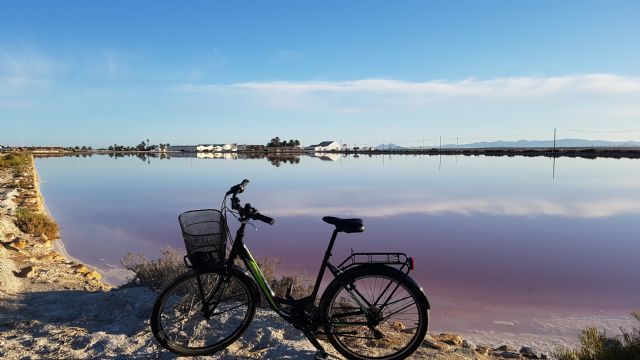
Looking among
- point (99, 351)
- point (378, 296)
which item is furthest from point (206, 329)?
point (378, 296)

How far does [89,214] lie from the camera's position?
16531mm

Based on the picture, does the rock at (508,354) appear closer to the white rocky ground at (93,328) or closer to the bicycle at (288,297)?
the white rocky ground at (93,328)

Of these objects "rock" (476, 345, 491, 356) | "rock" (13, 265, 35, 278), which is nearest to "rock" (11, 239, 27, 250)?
"rock" (13, 265, 35, 278)

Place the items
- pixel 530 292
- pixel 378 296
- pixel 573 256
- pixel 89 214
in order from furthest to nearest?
pixel 89 214 → pixel 573 256 → pixel 530 292 → pixel 378 296

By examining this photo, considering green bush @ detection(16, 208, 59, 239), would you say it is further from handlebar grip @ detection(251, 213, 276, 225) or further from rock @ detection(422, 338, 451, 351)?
rock @ detection(422, 338, 451, 351)

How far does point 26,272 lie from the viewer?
21.8 feet

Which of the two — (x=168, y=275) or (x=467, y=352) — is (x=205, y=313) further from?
(x=467, y=352)

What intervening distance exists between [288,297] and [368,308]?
731 mm

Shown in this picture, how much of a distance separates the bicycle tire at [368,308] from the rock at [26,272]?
509cm

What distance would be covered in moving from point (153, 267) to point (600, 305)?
22.6ft

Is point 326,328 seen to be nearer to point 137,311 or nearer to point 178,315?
point 178,315

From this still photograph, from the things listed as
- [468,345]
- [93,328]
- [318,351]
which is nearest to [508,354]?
[468,345]

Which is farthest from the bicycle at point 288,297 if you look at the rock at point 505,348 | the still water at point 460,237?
the still water at point 460,237

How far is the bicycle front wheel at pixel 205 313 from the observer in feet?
12.6
